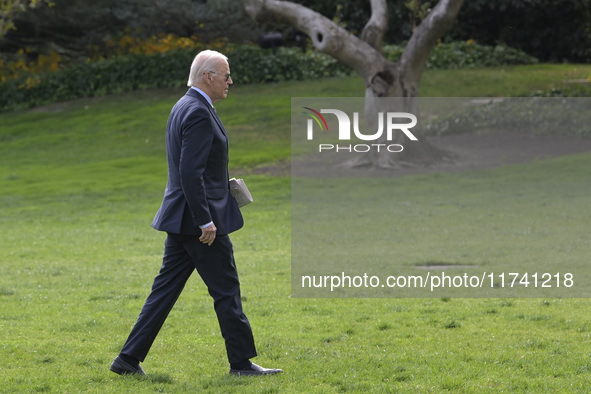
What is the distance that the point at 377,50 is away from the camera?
20.7 m

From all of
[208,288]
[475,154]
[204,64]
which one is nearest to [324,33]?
[475,154]

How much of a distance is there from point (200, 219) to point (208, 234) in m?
0.11

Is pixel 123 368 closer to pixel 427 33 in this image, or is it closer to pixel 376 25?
pixel 427 33

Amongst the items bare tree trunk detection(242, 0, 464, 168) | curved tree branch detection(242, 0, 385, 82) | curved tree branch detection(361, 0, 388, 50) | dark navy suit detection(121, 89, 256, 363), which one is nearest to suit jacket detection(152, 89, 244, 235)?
dark navy suit detection(121, 89, 256, 363)

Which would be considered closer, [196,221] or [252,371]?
[196,221]

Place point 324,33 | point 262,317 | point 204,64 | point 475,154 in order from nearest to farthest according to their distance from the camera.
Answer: point 204,64, point 262,317, point 324,33, point 475,154

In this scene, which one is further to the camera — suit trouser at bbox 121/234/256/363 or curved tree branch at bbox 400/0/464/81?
curved tree branch at bbox 400/0/464/81

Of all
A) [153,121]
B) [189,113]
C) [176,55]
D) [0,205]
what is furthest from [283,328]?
[176,55]

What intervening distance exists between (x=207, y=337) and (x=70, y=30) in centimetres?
2975

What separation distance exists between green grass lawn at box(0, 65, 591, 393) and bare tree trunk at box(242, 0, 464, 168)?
143cm

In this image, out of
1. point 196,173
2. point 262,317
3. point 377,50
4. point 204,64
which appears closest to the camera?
point 196,173

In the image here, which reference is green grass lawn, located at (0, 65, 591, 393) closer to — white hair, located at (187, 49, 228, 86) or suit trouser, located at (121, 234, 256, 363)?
suit trouser, located at (121, 234, 256, 363)

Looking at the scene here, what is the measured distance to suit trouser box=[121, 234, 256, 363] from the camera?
573cm

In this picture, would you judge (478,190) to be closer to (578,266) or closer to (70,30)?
(578,266)
